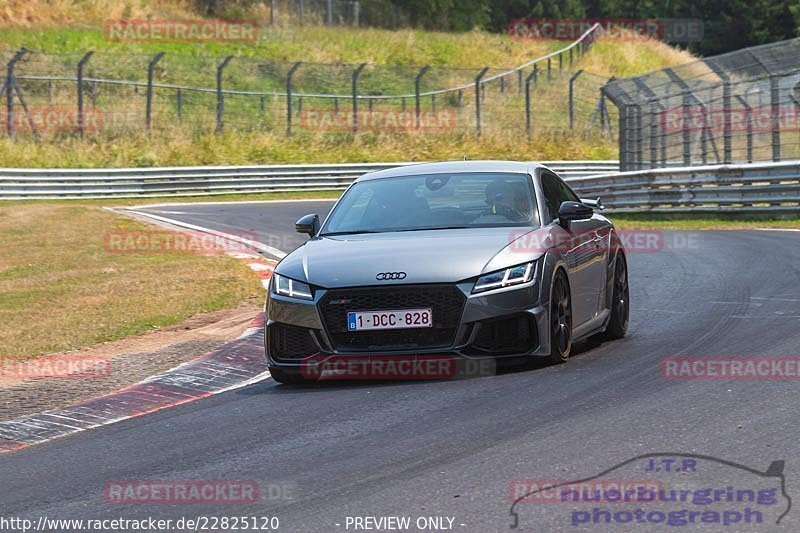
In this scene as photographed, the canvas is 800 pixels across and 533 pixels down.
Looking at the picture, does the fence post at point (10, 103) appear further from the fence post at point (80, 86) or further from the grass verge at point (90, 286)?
the grass verge at point (90, 286)

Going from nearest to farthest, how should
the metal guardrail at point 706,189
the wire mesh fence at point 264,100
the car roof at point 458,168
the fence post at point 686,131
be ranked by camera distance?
the car roof at point 458,168
the metal guardrail at point 706,189
the fence post at point 686,131
the wire mesh fence at point 264,100

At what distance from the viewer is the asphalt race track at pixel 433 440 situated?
17.8 feet

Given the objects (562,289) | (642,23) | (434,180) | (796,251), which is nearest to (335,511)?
(562,289)

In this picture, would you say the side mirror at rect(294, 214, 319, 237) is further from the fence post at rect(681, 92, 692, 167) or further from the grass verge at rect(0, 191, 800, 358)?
the fence post at rect(681, 92, 692, 167)

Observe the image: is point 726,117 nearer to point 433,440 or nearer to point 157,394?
point 157,394

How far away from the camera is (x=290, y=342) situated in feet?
28.3

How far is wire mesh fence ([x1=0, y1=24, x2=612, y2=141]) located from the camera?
1503 inches

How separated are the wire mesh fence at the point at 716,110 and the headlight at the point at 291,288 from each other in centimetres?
1918

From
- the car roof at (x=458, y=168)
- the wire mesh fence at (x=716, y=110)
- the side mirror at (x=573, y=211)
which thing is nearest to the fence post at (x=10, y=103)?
the wire mesh fence at (x=716, y=110)

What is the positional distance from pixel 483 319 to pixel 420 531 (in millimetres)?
3446

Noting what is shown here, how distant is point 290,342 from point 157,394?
3.32 feet

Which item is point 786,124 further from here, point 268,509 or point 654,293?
point 268,509

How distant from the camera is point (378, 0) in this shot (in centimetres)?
6788

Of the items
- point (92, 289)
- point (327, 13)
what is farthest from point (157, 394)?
point (327, 13)
